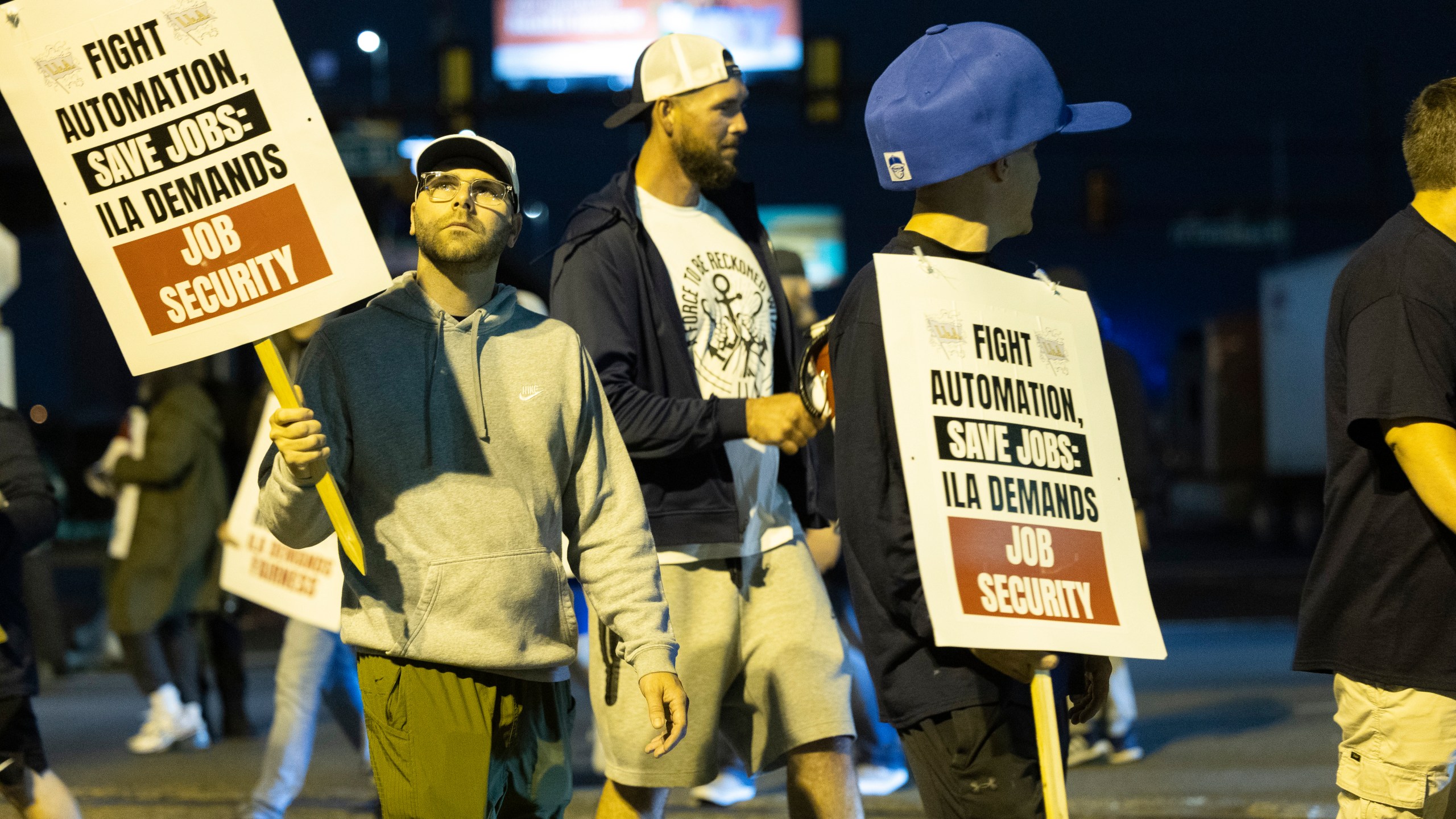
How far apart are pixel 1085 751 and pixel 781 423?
3982mm

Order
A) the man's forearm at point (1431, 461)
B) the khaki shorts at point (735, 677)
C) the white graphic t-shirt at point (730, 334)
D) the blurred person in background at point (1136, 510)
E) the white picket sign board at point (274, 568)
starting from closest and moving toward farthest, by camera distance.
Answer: the man's forearm at point (1431, 461)
the khaki shorts at point (735, 677)
the white graphic t-shirt at point (730, 334)
the white picket sign board at point (274, 568)
the blurred person in background at point (1136, 510)

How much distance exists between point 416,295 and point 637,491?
0.63 meters

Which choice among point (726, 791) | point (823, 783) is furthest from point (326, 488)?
point (726, 791)

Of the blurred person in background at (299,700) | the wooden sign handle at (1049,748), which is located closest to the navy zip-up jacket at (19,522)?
the blurred person in background at (299,700)

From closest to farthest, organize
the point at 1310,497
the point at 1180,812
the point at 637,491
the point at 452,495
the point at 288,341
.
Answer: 1. the point at 452,495
2. the point at 637,491
3. the point at 1180,812
4. the point at 288,341
5. the point at 1310,497

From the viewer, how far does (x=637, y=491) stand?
10.8 feet

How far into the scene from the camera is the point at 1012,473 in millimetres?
2588

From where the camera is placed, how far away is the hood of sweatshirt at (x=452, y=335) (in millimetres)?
3090

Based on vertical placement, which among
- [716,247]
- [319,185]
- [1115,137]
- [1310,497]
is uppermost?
[319,185]

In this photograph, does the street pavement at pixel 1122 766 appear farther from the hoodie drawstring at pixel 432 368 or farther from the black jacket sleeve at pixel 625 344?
the hoodie drawstring at pixel 432 368

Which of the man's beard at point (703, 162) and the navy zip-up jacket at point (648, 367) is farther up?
the man's beard at point (703, 162)

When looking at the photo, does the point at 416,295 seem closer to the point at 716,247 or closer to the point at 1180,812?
the point at 716,247

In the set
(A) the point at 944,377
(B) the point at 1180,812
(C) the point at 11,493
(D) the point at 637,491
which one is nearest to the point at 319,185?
(D) the point at 637,491

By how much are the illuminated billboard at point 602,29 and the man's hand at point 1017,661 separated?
32.8 meters
